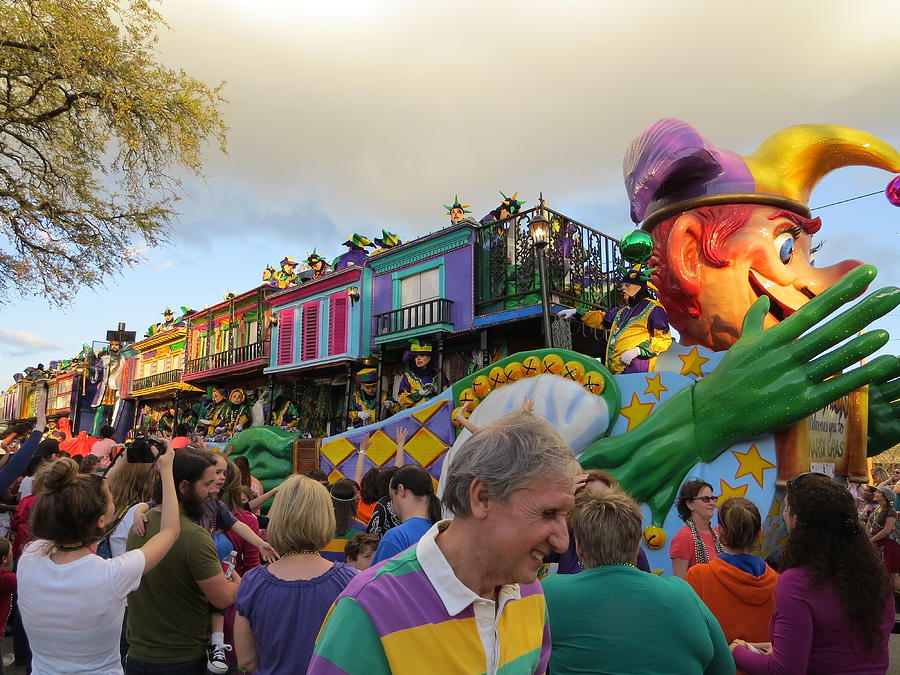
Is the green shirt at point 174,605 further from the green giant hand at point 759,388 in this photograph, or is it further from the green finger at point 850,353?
the green finger at point 850,353

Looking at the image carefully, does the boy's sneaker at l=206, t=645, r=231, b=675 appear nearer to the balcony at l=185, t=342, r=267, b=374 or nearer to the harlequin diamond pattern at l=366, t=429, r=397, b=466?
the harlequin diamond pattern at l=366, t=429, r=397, b=466

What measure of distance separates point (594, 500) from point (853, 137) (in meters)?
→ 5.61

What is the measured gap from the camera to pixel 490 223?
15.5 metres

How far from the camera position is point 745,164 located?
6305 mm

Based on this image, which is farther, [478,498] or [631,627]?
[631,627]

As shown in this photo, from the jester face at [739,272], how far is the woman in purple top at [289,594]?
4564mm

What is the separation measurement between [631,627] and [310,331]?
60.6 ft

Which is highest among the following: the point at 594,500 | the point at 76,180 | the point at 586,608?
the point at 76,180

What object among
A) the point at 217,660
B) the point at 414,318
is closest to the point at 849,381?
the point at 217,660

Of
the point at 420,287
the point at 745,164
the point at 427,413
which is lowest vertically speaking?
the point at 427,413

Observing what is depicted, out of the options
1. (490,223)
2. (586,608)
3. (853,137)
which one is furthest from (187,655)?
(490,223)

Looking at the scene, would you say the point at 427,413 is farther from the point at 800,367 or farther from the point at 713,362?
the point at 800,367

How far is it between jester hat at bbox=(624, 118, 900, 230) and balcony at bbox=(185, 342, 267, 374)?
1724 centimetres

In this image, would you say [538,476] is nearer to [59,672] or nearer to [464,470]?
[464,470]
